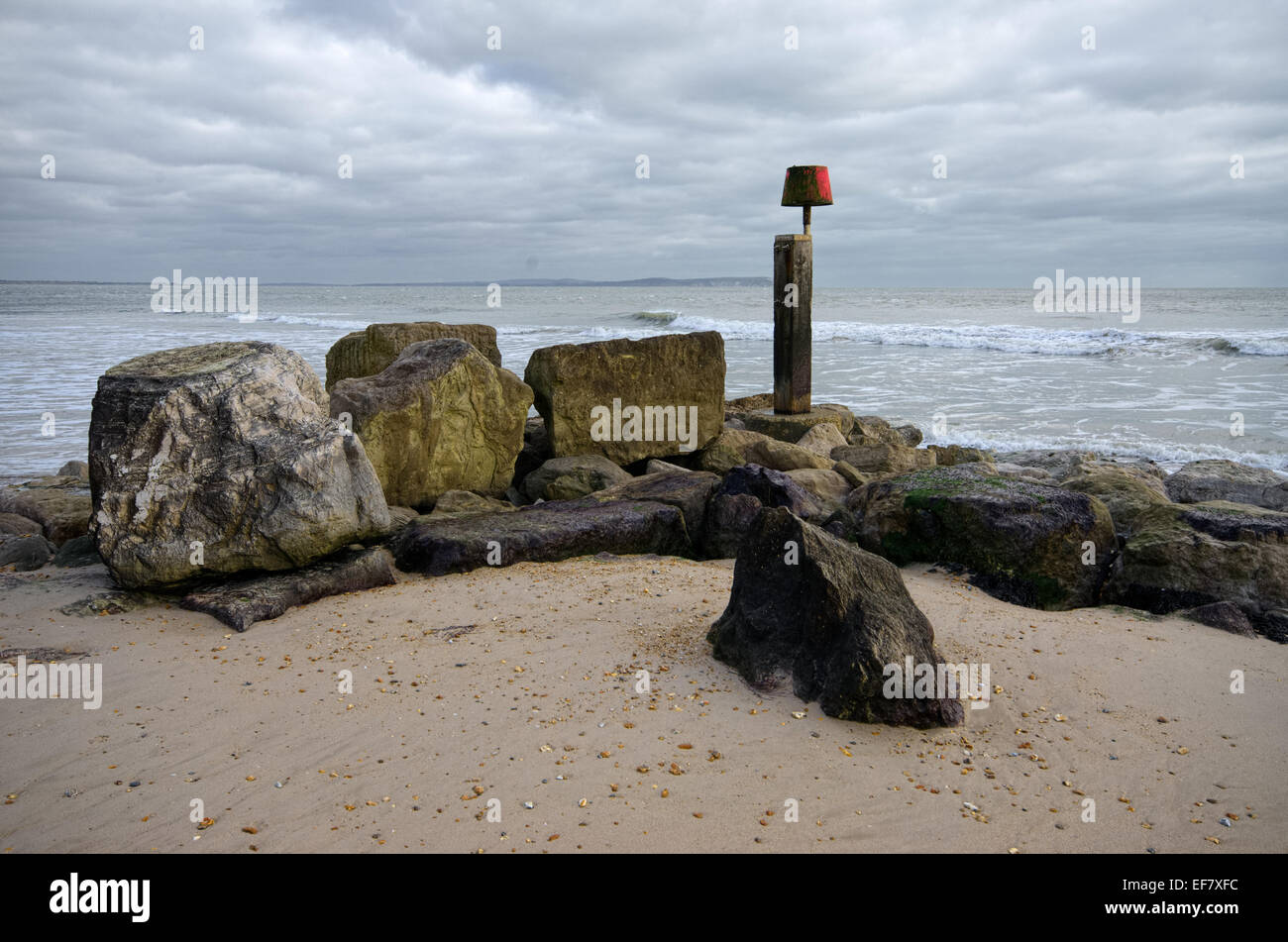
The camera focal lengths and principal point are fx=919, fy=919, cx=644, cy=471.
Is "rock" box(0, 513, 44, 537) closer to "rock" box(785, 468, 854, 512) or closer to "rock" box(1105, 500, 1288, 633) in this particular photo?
"rock" box(785, 468, 854, 512)

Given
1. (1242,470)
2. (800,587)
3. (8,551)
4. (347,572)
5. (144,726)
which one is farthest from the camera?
(1242,470)

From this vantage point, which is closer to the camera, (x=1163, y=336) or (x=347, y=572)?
(x=347, y=572)

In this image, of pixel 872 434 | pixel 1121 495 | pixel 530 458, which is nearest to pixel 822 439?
pixel 872 434

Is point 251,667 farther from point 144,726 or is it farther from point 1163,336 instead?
point 1163,336

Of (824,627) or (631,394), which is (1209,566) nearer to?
(824,627)

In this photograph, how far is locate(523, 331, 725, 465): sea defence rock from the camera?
859cm

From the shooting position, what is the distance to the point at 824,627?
158 inches

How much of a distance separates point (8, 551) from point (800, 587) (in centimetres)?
536

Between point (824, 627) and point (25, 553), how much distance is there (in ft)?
17.7

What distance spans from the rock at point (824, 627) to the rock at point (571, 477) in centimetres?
354

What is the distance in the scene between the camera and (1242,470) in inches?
403

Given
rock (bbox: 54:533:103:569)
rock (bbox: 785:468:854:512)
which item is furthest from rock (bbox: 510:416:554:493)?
rock (bbox: 54:533:103:569)

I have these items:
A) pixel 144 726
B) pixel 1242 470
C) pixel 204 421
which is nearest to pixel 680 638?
pixel 144 726
